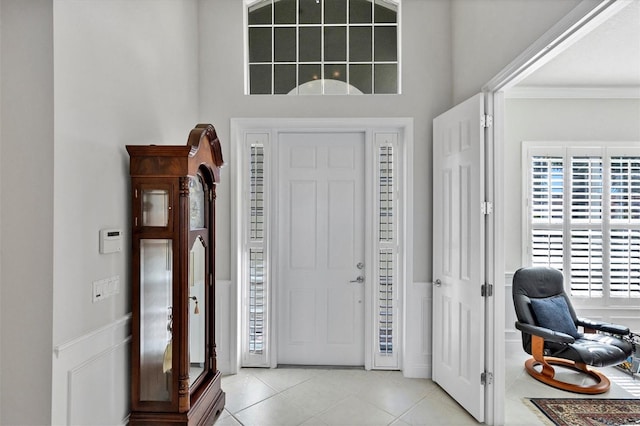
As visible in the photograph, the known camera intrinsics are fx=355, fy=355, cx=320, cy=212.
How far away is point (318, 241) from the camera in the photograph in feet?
10.8

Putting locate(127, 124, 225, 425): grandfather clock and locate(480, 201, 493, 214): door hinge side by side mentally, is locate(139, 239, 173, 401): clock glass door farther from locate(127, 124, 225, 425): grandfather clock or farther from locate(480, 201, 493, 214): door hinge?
locate(480, 201, 493, 214): door hinge

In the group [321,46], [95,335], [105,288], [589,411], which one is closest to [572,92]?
[321,46]

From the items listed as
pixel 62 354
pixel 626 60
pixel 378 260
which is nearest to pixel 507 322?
pixel 378 260

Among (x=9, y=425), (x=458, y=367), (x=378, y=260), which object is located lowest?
(x=458, y=367)

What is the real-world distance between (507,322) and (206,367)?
119 inches

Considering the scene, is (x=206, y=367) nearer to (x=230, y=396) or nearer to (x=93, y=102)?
(x=230, y=396)

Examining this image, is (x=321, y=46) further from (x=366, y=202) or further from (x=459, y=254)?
(x=459, y=254)

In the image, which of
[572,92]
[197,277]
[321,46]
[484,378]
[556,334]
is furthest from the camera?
[572,92]

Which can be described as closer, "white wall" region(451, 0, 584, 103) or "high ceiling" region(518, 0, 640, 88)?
"white wall" region(451, 0, 584, 103)

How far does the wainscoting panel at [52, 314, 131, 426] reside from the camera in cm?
152

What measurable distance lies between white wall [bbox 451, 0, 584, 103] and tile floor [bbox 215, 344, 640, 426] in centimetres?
236

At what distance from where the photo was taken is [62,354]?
1514 millimetres

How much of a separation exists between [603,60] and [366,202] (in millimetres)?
2445

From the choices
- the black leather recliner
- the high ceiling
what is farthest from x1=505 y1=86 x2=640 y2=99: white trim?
the black leather recliner
